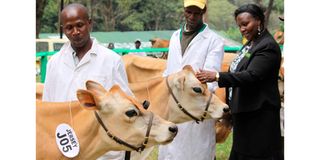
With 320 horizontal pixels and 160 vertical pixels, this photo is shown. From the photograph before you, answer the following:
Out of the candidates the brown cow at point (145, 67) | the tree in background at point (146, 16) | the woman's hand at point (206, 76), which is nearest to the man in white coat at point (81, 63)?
the woman's hand at point (206, 76)

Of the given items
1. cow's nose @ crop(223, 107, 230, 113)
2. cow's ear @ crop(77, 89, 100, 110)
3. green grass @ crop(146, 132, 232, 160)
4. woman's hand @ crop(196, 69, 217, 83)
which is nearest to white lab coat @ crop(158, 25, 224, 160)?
cow's nose @ crop(223, 107, 230, 113)

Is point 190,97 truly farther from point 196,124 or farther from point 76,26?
point 76,26

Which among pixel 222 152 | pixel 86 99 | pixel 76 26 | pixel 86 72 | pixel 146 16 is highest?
pixel 76 26

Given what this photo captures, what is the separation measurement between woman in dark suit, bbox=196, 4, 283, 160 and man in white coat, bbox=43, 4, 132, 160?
82 cm

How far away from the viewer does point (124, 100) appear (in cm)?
356

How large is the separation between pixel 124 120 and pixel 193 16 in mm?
1595

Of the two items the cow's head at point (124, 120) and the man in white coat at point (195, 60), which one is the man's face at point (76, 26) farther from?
the man in white coat at point (195, 60)

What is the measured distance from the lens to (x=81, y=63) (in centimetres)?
373

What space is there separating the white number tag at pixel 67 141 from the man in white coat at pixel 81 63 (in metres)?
0.28

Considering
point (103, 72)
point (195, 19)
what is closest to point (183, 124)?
point (195, 19)

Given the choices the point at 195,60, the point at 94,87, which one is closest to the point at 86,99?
the point at 94,87

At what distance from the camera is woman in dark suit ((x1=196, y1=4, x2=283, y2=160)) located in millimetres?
4168

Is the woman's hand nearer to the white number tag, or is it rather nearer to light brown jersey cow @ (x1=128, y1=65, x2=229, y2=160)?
light brown jersey cow @ (x1=128, y1=65, x2=229, y2=160)

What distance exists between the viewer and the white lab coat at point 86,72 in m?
3.72
